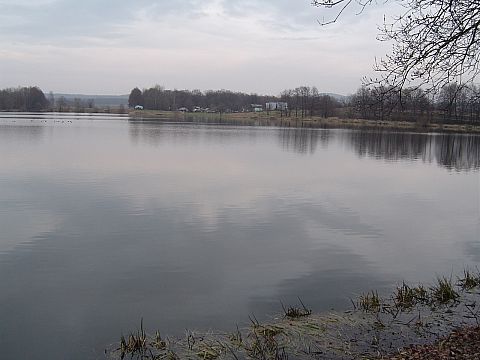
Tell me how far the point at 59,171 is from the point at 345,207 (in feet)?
45.2

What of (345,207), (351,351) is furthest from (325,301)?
(345,207)

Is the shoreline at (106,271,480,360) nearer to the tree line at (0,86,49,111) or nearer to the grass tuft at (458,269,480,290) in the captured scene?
the grass tuft at (458,269,480,290)

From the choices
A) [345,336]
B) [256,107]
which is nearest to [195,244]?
[345,336]

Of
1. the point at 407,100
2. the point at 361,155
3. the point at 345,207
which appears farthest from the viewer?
the point at 361,155

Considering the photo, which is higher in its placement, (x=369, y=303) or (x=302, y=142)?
(x=302, y=142)

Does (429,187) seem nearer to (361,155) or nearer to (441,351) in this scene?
(361,155)

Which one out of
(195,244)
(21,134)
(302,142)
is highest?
(21,134)

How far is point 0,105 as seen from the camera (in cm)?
14812

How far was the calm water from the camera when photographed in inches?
328

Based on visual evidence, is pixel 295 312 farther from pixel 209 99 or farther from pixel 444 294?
pixel 209 99

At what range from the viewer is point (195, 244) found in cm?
1234

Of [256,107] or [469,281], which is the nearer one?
[469,281]

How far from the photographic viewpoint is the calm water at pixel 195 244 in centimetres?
832

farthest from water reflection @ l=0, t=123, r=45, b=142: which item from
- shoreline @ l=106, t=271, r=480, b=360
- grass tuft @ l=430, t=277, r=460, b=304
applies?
grass tuft @ l=430, t=277, r=460, b=304
